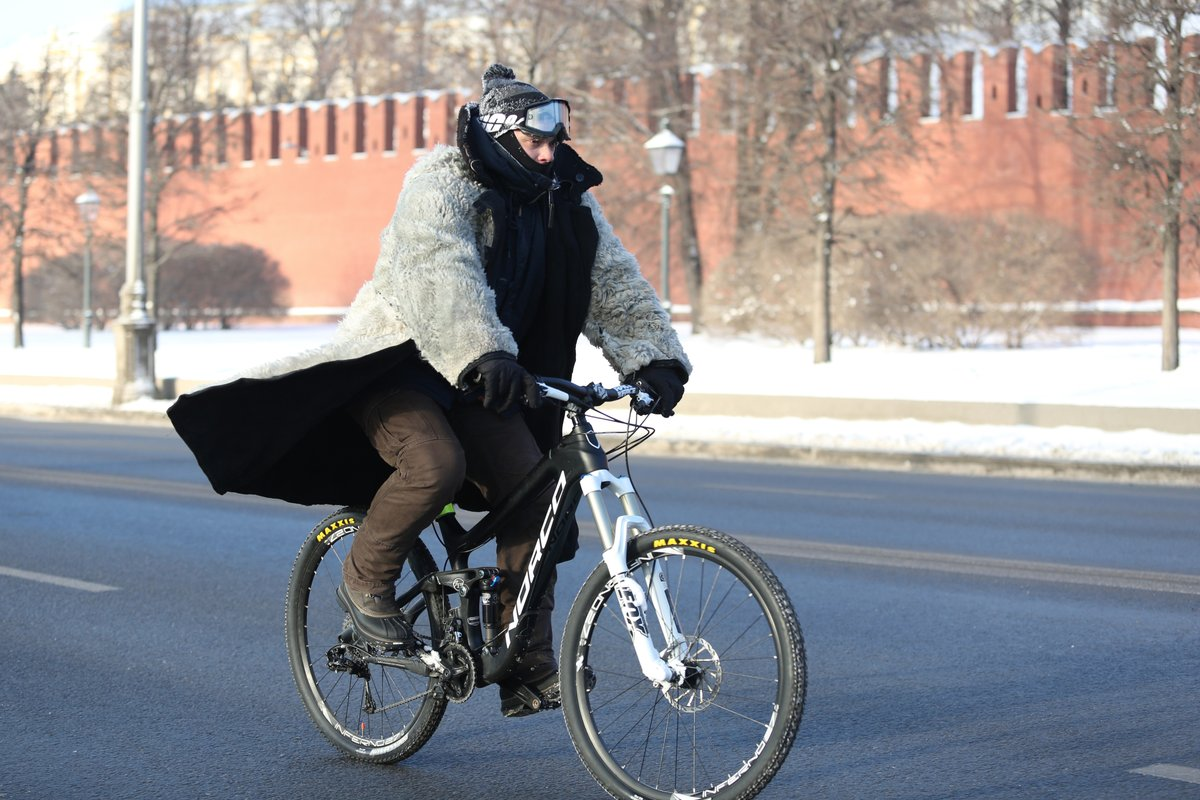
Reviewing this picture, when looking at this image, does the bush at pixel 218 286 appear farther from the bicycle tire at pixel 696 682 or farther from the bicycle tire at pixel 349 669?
the bicycle tire at pixel 696 682

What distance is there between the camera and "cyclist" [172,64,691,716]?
453 centimetres

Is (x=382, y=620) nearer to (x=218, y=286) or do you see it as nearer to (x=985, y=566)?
(x=985, y=566)

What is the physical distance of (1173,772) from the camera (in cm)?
483

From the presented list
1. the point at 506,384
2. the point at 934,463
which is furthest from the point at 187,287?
the point at 506,384

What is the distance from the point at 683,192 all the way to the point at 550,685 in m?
37.0

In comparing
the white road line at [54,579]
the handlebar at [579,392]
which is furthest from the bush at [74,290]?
the handlebar at [579,392]

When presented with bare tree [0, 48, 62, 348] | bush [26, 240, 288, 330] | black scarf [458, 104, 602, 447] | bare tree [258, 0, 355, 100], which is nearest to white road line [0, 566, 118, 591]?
black scarf [458, 104, 602, 447]

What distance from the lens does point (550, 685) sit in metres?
4.62

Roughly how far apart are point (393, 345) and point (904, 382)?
21.2 m

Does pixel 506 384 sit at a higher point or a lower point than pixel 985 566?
higher

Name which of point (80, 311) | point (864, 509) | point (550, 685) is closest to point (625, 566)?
point (550, 685)

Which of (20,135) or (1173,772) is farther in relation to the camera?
(20,135)

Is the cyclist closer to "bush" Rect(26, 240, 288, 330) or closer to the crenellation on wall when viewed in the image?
the crenellation on wall

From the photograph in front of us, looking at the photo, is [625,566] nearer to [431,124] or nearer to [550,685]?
[550,685]
